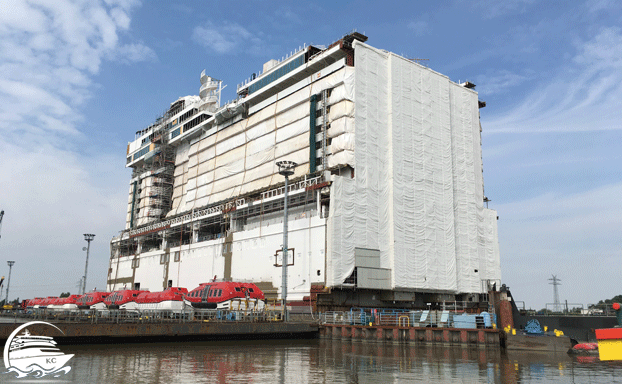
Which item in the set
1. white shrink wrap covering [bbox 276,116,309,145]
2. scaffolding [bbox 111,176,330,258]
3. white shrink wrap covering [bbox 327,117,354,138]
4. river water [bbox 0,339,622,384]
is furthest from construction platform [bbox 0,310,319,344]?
white shrink wrap covering [bbox 276,116,309,145]

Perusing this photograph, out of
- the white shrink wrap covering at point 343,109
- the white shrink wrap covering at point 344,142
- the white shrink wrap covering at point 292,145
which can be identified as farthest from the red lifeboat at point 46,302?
the white shrink wrap covering at point 343,109

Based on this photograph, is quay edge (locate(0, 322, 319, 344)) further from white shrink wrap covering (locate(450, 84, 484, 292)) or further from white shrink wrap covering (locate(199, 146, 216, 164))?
white shrink wrap covering (locate(199, 146, 216, 164))

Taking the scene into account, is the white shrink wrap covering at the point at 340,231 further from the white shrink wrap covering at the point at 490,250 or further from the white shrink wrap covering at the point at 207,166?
the white shrink wrap covering at the point at 207,166

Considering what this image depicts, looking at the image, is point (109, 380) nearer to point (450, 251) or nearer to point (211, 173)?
point (450, 251)

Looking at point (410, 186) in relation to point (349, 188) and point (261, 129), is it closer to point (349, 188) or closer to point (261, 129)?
point (349, 188)

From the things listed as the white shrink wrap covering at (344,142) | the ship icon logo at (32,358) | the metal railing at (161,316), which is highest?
the white shrink wrap covering at (344,142)

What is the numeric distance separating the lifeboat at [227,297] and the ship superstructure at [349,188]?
10852mm

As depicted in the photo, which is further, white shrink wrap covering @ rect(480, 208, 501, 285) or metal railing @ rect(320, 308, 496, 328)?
white shrink wrap covering @ rect(480, 208, 501, 285)

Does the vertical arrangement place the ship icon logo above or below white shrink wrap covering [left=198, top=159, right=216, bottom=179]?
below

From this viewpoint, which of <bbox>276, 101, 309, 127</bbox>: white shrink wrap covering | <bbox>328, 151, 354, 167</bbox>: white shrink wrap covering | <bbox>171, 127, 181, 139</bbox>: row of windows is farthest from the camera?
<bbox>171, 127, 181, 139</bbox>: row of windows

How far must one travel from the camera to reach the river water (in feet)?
59.8

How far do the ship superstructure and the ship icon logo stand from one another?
32.7 m

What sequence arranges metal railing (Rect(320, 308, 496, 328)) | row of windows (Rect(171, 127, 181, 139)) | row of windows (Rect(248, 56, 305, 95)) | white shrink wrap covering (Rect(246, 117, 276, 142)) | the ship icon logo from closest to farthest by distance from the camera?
the ship icon logo → metal railing (Rect(320, 308, 496, 328)) → row of windows (Rect(248, 56, 305, 95)) → white shrink wrap covering (Rect(246, 117, 276, 142)) → row of windows (Rect(171, 127, 181, 139))

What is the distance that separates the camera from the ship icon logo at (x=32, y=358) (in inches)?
709
